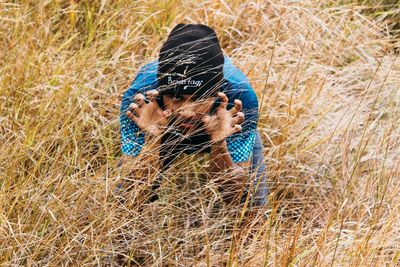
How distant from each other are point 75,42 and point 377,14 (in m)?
1.83

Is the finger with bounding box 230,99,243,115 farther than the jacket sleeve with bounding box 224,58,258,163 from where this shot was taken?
No

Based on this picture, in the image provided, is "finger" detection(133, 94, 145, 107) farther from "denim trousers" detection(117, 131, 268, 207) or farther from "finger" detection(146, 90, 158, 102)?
"denim trousers" detection(117, 131, 268, 207)

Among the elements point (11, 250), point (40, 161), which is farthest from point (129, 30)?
point (11, 250)

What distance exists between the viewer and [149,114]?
8.09 ft

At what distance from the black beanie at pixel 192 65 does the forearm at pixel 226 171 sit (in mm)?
199

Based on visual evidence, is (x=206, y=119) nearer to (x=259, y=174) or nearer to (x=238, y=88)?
(x=238, y=88)

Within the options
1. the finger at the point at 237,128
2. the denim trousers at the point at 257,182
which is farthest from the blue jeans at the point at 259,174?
the finger at the point at 237,128

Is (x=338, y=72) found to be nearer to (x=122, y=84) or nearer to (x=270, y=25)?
(x=270, y=25)

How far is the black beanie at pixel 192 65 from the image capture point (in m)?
2.54

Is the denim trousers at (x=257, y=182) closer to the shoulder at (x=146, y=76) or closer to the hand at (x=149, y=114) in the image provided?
the hand at (x=149, y=114)

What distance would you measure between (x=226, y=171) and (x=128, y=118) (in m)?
0.39

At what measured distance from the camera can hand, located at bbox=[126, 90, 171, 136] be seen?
238 cm

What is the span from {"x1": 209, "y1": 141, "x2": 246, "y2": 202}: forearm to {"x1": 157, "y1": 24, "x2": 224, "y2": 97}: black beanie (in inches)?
7.8

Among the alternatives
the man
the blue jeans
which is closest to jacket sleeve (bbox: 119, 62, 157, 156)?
the man
